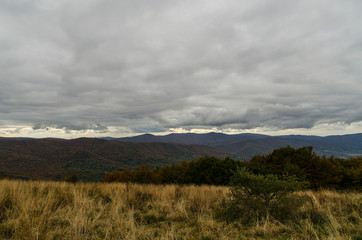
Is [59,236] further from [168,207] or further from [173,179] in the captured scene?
[173,179]

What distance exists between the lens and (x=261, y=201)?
18.0 feet

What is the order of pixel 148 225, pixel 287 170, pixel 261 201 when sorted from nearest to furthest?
1. pixel 148 225
2. pixel 261 201
3. pixel 287 170

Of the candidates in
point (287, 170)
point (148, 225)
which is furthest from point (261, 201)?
point (287, 170)

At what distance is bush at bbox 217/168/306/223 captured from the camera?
518 centimetres

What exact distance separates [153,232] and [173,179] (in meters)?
24.0

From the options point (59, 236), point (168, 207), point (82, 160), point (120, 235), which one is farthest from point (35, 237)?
point (82, 160)

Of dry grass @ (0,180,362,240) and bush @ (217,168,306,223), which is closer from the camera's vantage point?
dry grass @ (0,180,362,240)

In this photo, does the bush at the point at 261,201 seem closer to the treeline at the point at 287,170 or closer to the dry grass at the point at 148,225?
the dry grass at the point at 148,225

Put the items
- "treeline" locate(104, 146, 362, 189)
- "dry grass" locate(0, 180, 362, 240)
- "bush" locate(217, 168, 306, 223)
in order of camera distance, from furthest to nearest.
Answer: "treeline" locate(104, 146, 362, 189) → "bush" locate(217, 168, 306, 223) → "dry grass" locate(0, 180, 362, 240)

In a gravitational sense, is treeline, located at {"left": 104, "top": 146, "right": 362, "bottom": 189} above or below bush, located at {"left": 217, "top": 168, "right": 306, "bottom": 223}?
below

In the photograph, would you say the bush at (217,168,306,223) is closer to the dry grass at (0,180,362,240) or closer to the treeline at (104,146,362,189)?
the dry grass at (0,180,362,240)

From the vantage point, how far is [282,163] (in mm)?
21156

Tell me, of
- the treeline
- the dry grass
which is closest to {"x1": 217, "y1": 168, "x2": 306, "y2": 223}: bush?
the dry grass

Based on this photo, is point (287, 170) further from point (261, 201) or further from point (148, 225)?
point (148, 225)
